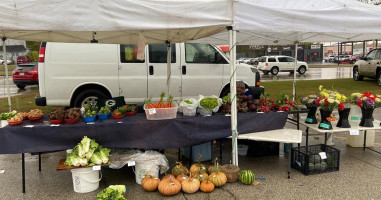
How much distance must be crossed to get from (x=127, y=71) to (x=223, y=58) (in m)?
2.54

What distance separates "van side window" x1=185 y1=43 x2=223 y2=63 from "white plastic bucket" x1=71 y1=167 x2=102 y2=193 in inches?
177

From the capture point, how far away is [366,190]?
3902 mm

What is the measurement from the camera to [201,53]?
7930 millimetres

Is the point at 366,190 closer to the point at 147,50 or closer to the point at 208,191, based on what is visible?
the point at 208,191

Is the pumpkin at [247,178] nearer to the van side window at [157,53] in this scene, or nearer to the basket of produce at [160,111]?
the basket of produce at [160,111]

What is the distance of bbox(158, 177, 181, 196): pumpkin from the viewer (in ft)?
12.3

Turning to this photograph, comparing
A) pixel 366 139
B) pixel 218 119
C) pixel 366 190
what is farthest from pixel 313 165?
pixel 366 139

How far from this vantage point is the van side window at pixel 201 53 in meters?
7.84

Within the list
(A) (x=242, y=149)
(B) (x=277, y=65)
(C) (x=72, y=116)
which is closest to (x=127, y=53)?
(C) (x=72, y=116)

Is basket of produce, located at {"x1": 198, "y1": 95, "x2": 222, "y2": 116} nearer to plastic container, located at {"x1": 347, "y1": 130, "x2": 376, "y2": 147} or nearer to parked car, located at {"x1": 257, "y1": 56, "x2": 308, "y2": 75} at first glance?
plastic container, located at {"x1": 347, "y1": 130, "x2": 376, "y2": 147}

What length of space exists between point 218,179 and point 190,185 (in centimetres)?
39

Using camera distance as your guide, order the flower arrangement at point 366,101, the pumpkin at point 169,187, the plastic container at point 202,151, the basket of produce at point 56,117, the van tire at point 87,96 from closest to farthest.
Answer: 1. the pumpkin at point 169,187
2. the basket of produce at point 56,117
3. the flower arrangement at point 366,101
4. the plastic container at point 202,151
5. the van tire at point 87,96

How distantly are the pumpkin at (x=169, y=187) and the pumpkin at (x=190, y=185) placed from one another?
0.07 metres

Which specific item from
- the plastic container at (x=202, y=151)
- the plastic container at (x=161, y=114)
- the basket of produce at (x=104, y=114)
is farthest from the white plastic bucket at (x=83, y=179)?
the plastic container at (x=202, y=151)
